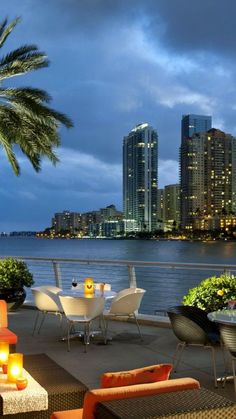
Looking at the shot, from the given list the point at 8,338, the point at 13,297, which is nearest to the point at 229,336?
the point at 8,338

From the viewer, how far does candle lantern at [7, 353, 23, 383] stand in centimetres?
374

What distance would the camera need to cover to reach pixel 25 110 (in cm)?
1216

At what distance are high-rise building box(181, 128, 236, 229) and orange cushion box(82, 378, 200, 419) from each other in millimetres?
97221

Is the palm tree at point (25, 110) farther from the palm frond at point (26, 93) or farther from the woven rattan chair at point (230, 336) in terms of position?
the woven rattan chair at point (230, 336)

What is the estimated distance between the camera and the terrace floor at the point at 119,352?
21.4ft

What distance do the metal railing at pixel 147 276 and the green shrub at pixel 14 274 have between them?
315 mm

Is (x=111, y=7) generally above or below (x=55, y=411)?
above

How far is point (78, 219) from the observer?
128 m

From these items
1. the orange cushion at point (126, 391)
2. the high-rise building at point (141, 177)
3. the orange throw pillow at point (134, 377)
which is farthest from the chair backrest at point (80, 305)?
the high-rise building at point (141, 177)

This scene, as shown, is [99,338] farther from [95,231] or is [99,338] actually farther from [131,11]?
[95,231]

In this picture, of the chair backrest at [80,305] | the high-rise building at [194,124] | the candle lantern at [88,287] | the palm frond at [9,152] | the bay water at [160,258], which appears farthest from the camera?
the high-rise building at [194,124]

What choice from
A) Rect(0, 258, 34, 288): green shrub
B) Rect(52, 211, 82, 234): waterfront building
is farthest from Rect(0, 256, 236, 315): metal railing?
Rect(52, 211, 82, 234): waterfront building

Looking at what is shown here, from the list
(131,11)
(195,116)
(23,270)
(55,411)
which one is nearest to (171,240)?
(195,116)

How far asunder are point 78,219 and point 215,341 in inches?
4814
